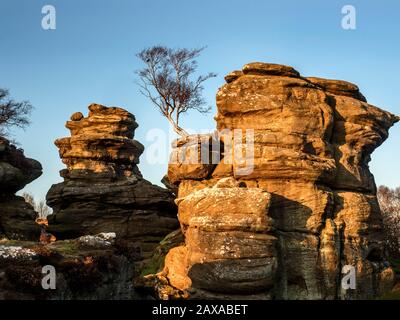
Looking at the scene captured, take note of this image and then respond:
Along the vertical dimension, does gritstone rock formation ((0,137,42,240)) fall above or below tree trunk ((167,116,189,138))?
below

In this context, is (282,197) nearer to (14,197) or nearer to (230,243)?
(230,243)

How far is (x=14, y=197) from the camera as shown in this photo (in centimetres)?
4422

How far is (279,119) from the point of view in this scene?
104 feet

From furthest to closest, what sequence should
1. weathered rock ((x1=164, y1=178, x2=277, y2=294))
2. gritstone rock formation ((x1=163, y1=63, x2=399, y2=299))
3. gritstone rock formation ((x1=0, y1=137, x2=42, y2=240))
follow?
1. gritstone rock formation ((x1=0, y1=137, x2=42, y2=240))
2. gritstone rock formation ((x1=163, y1=63, x2=399, y2=299))
3. weathered rock ((x1=164, y1=178, x2=277, y2=294))

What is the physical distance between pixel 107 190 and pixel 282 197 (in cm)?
2143

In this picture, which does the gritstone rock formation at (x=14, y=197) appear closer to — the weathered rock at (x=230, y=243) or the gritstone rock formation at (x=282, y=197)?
the gritstone rock formation at (x=282, y=197)

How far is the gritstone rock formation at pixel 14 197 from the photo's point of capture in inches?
1598

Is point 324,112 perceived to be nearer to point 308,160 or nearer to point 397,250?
point 308,160

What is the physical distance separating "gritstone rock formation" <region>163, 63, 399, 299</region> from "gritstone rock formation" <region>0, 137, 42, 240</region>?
50.8 feet

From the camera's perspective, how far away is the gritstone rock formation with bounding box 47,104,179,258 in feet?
147

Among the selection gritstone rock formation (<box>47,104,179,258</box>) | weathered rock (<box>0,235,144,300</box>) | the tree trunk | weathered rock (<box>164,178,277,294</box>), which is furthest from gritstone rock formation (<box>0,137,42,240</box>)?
weathered rock (<box>0,235,144,300</box>)

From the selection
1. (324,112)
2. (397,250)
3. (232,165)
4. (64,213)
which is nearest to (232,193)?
(232,165)

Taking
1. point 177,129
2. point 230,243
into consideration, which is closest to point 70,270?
point 230,243

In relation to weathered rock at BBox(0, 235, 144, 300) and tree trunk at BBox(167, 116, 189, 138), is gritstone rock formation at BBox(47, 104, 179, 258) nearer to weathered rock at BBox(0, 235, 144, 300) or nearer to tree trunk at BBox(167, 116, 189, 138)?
tree trunk at BBox(167, 116, 189, 138)
